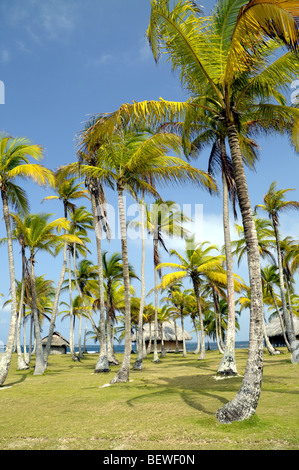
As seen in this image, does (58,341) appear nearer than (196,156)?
No

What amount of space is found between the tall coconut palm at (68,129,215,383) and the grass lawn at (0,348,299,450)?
9.44 ft

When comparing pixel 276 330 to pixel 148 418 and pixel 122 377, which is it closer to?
pixel 122 377

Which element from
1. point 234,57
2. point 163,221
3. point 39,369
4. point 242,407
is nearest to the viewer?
point 242,407

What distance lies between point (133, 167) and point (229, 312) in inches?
282

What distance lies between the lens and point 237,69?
25.4ft

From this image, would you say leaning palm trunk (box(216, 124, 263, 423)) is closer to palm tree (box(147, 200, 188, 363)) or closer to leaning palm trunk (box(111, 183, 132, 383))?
leaning palm trunk (box(111, 183, 132, 383))

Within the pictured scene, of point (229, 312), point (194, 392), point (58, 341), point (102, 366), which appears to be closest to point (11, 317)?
point (102, 366)

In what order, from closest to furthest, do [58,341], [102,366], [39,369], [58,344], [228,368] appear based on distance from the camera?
1. [228,368]
2. [102,366]
3. [39,369]
4. [58,344]
5. [58,341]

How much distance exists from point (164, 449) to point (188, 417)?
1.91 metres

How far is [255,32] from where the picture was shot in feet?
23.6

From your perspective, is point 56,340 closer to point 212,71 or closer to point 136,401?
point 136,401

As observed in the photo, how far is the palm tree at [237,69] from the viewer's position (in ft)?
21.5

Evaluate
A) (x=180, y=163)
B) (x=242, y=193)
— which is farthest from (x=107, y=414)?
(x=180, y=163)

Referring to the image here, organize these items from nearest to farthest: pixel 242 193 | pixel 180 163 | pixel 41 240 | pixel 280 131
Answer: pixel 242 193, pixel 280 131, pixel 180 163, pixel 41 240
